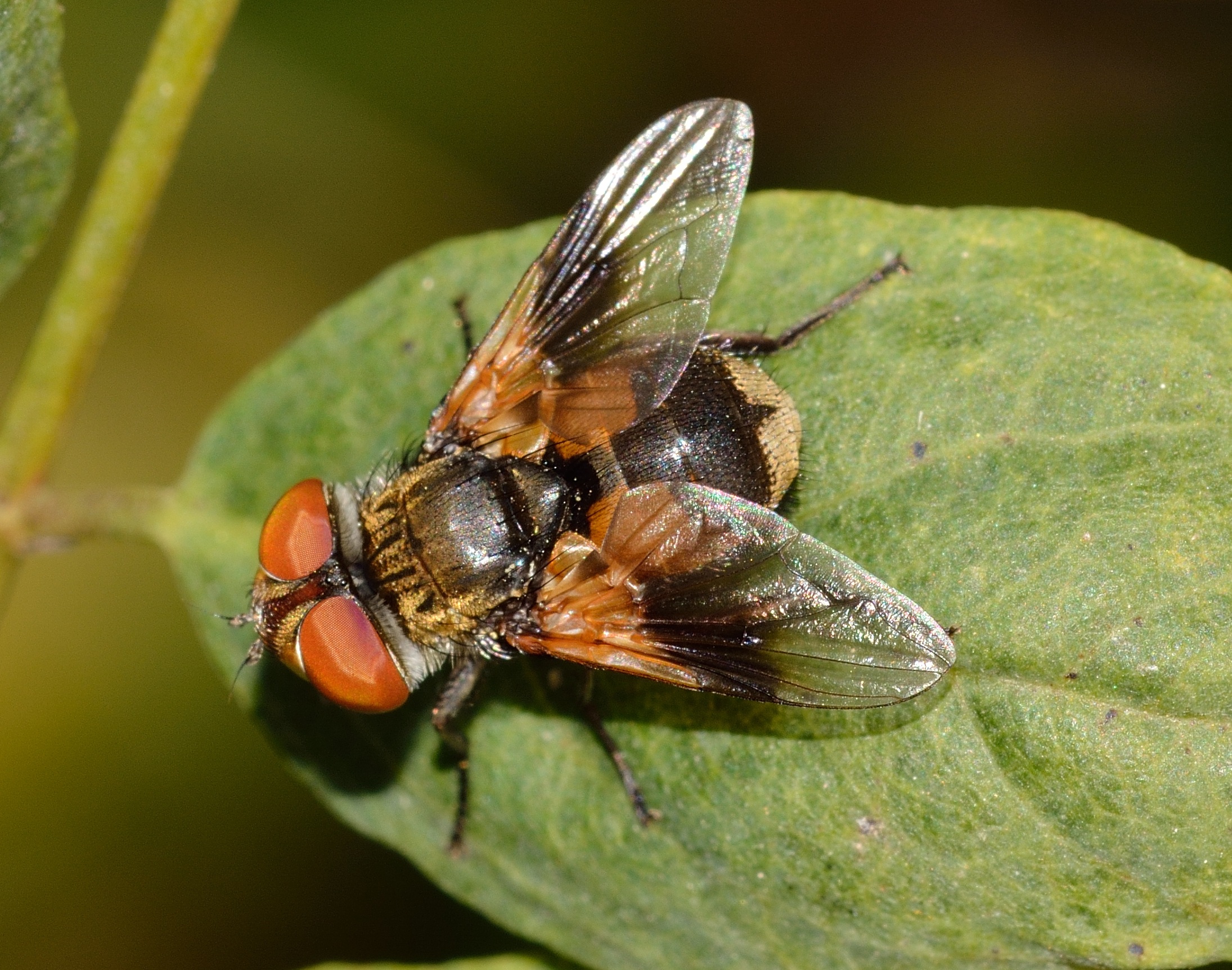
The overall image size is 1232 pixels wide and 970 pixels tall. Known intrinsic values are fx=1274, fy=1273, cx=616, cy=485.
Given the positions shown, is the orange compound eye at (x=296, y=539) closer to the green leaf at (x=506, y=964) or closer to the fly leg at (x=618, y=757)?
the fly leg at (x=618, y=757)

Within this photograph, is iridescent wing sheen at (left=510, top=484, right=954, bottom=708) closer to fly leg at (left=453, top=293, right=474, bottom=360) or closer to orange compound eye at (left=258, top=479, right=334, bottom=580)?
orange compound eye at (left=258, top=479, right=334, bottom=580)

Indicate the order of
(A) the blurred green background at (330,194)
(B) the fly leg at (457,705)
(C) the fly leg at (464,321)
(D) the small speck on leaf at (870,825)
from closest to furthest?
1. (D) the small speck on leaf at (870,825)
2. (B) the fly leg at (457,705)
3. (C) the fly leg at (464,321)
4. (A) the blurred green background at (330,194)

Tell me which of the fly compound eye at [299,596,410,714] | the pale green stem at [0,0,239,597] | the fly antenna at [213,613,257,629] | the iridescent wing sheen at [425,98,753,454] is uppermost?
the pale green stem at [0,0,239,597]

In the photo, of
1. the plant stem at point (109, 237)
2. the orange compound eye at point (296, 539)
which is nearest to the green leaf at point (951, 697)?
the orange compound eye at point (296, 539)

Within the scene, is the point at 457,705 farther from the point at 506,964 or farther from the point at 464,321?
the point at 464,321

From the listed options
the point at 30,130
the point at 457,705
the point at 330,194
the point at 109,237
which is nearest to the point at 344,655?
the point at 457,705

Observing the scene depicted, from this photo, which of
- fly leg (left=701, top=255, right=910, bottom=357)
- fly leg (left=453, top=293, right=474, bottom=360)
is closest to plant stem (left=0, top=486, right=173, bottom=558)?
fly leg (left=453, top=293, right=474, bottom=360)
